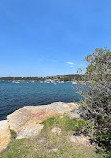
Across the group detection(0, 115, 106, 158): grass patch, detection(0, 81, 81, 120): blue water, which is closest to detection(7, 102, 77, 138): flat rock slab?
detection(0, 115, 106, 158): grass patch

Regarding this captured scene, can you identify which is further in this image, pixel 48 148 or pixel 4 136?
pixel 4 136

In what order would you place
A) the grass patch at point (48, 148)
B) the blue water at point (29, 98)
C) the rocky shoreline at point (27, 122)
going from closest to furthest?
the grass patch at point (48, 148) → the rocky shoreline at point (27, 122) → the blue water at point (29, 98)

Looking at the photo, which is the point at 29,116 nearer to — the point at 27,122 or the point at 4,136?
the point at 27,122

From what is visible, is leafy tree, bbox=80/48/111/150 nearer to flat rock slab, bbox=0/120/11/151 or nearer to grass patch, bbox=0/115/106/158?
grass patch, bbox=0/115/106/158

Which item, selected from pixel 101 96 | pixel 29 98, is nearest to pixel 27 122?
pixel 101 96

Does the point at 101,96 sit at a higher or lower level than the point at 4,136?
higher

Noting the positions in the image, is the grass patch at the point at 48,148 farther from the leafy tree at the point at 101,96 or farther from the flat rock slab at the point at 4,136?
the leafy tree at the point at 101,96

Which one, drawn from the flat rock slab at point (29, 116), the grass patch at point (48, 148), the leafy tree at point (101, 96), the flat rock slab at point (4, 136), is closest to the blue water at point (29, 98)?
the leafy tree at point (101, 96)

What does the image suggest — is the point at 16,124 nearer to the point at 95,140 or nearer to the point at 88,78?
the point at 95,140

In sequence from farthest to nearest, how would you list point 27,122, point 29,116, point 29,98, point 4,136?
point 29,98, point 29,116, point 27,122, point 4,136

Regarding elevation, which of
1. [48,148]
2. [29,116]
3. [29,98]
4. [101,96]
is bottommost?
[29,98]

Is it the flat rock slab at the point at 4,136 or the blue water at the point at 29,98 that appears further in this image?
the blue water at the point at 29,98

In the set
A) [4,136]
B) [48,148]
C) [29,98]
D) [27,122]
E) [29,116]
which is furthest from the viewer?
[29,98]

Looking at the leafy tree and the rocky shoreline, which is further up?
the leafy tree
